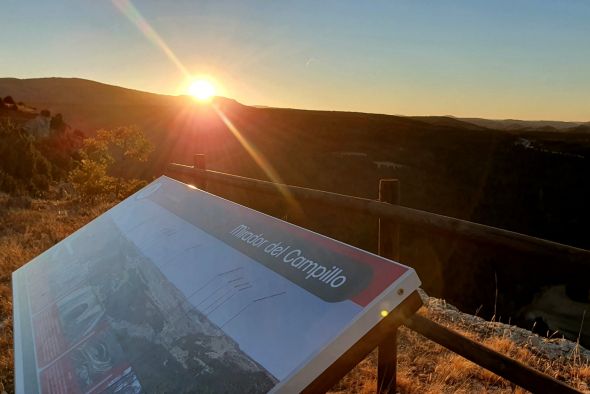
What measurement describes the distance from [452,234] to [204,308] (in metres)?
1.24

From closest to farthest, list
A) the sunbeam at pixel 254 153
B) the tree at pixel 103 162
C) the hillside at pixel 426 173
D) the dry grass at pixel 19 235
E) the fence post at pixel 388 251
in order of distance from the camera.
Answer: the fence post at pixel 388 251 → the dry grass at pixel 19 235 → the tree at pixel 103 162 → the hillside at pixel 426 173 → the sunbeam at pixel 254 153

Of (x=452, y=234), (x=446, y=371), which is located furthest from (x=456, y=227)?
(x=446, y=371)

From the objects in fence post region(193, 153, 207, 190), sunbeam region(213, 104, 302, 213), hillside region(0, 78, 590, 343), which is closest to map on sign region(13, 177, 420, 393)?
fence post region(193, 153, 207, 190)

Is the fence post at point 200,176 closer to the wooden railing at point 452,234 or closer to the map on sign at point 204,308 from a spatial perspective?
the wooden railing at point 452,234

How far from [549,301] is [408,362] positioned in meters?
50.3

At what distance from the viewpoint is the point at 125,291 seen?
8.24 ft

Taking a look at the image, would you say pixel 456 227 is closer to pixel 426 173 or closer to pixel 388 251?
pixel 388 251

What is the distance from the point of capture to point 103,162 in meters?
16.4

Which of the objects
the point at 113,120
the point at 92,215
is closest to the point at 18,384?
the point at 92,215

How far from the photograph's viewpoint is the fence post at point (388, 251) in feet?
9.07

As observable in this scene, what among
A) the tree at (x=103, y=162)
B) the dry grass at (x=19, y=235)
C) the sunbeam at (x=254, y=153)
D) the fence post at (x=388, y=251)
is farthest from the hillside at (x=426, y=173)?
the fence post at (x=388, y=251)

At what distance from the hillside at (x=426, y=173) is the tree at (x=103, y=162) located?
23.5 m

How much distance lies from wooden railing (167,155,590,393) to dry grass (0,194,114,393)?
2.55 m

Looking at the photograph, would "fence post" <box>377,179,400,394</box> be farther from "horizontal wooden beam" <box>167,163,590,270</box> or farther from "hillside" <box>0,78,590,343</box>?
"hillside" <box>0,78,590,343</box>
